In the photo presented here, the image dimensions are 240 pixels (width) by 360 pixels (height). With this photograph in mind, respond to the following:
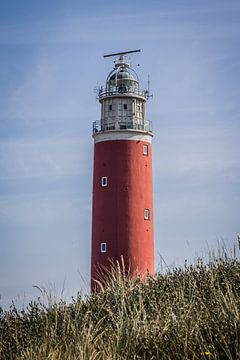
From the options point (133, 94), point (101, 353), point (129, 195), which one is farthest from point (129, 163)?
point (101, 353)

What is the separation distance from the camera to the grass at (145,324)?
7375 mm

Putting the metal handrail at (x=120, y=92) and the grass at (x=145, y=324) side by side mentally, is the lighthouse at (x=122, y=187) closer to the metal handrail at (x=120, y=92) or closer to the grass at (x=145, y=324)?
the metal handrail at (x=120, y=92)

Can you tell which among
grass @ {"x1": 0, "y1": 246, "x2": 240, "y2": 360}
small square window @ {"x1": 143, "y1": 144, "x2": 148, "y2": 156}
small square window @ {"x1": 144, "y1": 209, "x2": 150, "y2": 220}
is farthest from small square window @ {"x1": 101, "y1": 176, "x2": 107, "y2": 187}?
grass @ {"x1": 0, "y1": 246, "x2": 240, "y2": 360}

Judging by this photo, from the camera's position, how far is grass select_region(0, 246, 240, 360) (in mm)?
7375

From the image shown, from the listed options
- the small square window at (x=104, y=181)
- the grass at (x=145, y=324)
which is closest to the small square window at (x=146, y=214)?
the small square window at (x=104, y=181)

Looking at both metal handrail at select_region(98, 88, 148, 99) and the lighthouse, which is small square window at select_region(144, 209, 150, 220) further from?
metal handrail at select_region(98, 88, 148, 99)

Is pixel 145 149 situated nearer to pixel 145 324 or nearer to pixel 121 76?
pixel 121 76

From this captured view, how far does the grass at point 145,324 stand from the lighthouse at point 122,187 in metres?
14.3

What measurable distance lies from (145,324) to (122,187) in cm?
1818

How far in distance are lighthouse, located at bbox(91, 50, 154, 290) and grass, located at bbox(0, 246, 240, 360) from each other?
1432 centimetres

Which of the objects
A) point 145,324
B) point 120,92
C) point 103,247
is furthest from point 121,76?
point 145,324

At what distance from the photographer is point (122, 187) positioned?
26.3 m

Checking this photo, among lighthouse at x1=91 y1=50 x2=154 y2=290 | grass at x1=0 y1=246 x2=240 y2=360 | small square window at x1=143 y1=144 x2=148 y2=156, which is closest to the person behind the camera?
grass at x1=0 y1=246 x2=240 y2=360

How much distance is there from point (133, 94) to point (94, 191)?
4.76 metres
